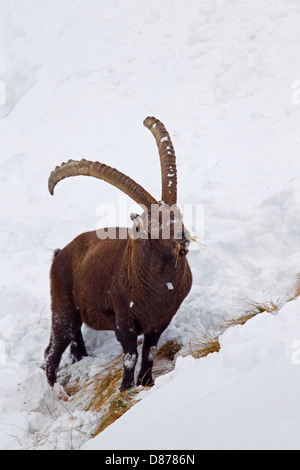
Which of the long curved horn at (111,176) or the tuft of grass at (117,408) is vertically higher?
the long curved horn at (111,176)

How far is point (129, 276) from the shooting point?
480 centimetres

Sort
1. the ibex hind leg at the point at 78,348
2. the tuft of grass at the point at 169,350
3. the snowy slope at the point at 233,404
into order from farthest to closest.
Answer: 1. the ibex hind leg at the point at 78,348
2. the tuft of grass at the point at 169,350
3. the snowy slope at the point at 233,404

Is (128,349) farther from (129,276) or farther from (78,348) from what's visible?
(78,348)

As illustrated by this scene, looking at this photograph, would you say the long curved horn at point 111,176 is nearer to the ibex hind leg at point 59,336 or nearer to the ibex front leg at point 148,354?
the ibex front leg at point 148,354

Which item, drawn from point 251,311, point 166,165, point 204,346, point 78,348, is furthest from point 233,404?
point 78,348

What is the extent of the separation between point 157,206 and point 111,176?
1.86 ft

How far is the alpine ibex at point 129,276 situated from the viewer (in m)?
4.42

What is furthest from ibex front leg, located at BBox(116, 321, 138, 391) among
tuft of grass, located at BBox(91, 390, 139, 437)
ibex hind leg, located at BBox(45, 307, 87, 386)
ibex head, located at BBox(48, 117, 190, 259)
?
ibex hind leg, located at BBox(45, 307, 87, 386)

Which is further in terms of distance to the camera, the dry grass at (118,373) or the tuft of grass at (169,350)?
the tuft of grass at (169,350)

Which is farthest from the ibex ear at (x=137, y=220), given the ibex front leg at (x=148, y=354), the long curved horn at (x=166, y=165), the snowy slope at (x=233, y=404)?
the snowy slope at (x=233, y=404)

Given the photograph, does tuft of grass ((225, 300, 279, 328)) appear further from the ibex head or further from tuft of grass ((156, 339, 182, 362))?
the ibex head

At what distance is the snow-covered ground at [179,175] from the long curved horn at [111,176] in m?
1.53

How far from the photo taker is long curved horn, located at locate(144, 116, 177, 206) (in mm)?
4551

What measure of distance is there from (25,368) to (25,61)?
1019 cm
